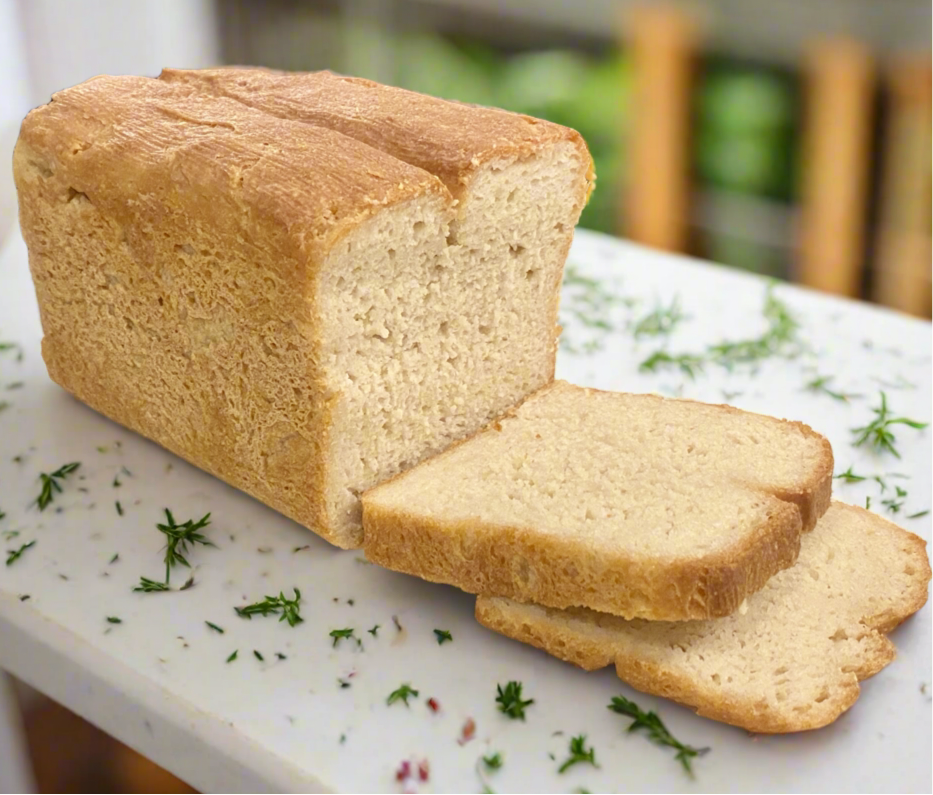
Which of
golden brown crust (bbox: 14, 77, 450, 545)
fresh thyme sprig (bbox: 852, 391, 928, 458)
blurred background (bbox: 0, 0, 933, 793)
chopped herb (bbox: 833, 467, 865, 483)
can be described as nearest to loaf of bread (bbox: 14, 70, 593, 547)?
golden brown crust (bbox: 14, 77, 450, 545)

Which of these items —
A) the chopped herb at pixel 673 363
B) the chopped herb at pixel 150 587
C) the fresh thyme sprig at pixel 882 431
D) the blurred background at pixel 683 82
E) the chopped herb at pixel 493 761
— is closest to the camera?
the chopped herb at pixel 493 761

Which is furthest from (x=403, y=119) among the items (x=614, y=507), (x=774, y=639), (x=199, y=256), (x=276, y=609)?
(x=774, y=639)

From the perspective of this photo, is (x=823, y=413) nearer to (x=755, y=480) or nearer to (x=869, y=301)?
(x=755, y=480)

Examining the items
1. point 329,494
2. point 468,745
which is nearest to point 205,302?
point 329,494

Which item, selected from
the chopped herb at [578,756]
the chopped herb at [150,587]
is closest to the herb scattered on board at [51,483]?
the chopped herb at [150,587]

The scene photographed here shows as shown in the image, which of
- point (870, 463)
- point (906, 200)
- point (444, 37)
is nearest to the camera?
point (870, 463)

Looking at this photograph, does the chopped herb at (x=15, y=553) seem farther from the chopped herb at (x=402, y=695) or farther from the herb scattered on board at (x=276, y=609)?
the chopped herb at (x=402, y=695)

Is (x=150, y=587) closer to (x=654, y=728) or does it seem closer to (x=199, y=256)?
(x=199, y=256)
